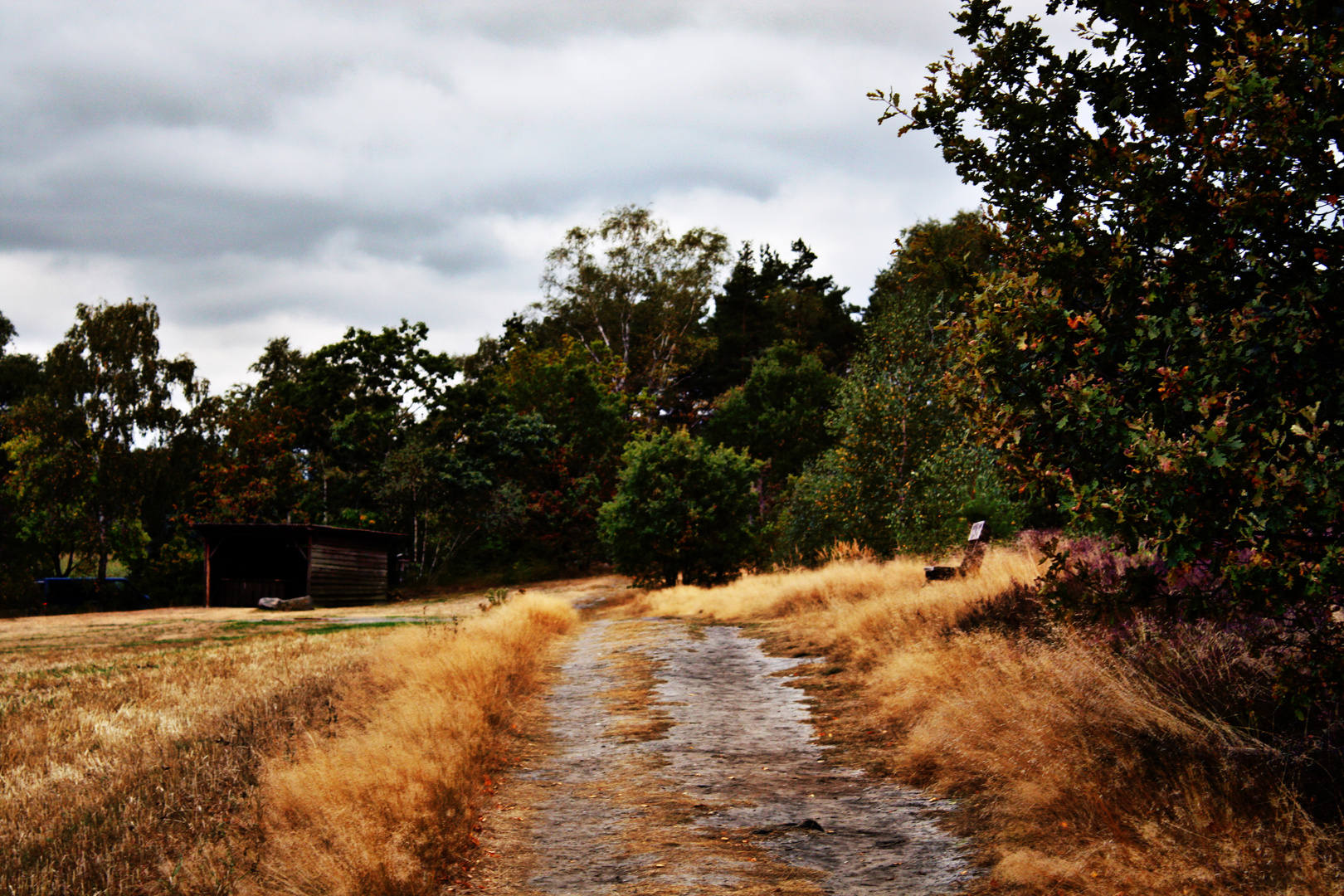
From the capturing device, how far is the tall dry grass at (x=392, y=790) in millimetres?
4934

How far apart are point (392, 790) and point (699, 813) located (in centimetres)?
214

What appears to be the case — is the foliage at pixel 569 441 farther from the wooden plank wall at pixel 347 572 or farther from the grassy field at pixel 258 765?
the grassy field at pixel 258 765

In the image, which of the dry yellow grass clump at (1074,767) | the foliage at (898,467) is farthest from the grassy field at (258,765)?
the foliage at (898,467)

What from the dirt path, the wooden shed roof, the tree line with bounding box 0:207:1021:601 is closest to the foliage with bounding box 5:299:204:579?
the tree line with bounding box 0:207:1021:601

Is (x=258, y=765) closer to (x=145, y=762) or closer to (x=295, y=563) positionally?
(x=145, y=762)

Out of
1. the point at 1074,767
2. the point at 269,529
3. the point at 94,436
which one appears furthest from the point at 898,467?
the point at 94,436

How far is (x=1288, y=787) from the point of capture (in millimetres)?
4797

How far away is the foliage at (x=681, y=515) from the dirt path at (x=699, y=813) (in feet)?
67.7

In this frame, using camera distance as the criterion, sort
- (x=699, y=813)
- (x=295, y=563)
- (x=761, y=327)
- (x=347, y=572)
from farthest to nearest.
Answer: (x=761, y=327)
(x=295, y=563)
(x=347, y=572)
(x=699, y=813)

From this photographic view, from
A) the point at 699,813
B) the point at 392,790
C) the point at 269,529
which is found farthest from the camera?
the point at 269,529

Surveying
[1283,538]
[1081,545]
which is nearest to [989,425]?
[1283,538]

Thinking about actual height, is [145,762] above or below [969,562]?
below

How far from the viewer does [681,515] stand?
31.7 meters

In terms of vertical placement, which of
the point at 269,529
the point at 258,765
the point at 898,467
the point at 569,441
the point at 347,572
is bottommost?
the point at 347,572
